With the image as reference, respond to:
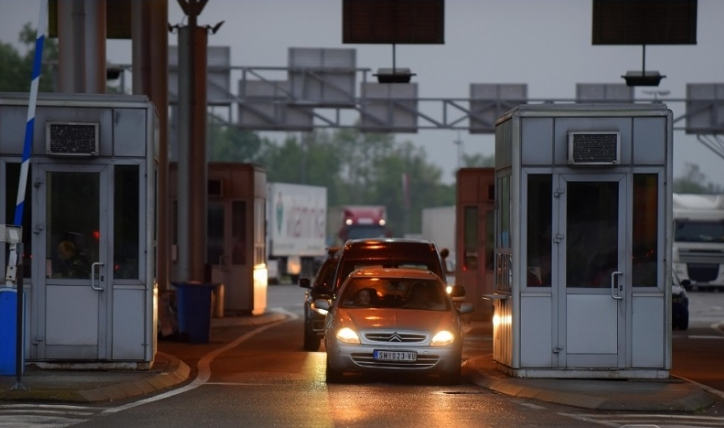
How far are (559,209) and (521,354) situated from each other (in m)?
1.77

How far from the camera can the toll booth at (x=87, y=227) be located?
59.8ft

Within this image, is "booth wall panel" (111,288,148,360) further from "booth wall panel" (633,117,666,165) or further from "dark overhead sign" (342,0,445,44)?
"dark overhead sign" (342,0,445,44)

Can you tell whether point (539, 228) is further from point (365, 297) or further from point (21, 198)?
point (21, 198)

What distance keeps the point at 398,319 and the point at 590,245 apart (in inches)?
98.3

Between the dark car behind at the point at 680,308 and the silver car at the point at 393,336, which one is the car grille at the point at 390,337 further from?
the dark car behind at the point at 680,308

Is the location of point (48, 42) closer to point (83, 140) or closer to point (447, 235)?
point (447, 235)

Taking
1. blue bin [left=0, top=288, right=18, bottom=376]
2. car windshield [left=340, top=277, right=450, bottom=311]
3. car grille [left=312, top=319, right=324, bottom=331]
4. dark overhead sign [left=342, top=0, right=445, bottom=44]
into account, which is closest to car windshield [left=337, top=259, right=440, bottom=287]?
car grille [left=312, top=319, right=324, bottom=331]

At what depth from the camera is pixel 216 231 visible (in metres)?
34.9

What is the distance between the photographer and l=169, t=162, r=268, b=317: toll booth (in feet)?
113

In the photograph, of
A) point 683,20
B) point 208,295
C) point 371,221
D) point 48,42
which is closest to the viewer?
point 208,295

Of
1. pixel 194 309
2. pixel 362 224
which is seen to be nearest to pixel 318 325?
pixel 194 309

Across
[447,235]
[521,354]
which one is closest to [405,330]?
[521,354]

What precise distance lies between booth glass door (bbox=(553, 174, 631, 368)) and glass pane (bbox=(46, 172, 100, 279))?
5609 millimetres

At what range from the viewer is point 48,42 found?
110188 mm
